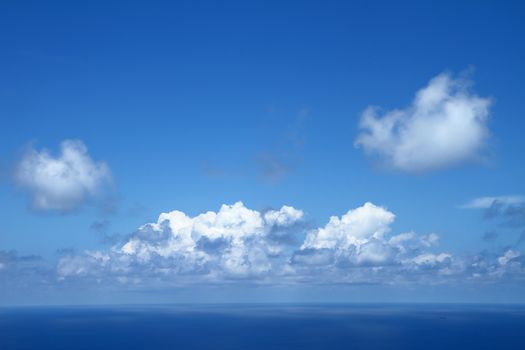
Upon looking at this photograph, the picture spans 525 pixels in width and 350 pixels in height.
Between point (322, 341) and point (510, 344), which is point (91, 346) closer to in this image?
point (322, 341)

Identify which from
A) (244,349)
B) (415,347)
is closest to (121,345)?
(244,349)

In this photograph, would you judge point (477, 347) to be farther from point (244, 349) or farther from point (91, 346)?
point (91, 346)

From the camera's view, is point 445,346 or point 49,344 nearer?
point 445,346

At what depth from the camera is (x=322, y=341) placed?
199375 millimetres

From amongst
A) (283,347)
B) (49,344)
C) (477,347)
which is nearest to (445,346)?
(477,347)

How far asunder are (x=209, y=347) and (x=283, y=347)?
89.4ft

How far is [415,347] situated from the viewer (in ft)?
582

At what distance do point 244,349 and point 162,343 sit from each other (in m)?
38.4

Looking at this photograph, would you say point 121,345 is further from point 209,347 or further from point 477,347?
point 477,347

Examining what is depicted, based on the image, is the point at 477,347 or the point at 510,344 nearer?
the point at 477,347

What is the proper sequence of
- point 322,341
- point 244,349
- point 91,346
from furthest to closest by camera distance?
point 322,341, point 91,346, point 244,349

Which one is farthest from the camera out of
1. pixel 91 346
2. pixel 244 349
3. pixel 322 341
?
pixel 322 341

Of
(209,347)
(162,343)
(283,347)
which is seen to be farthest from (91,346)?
(283,347)

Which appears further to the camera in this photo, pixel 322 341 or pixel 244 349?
pixel 322 341
